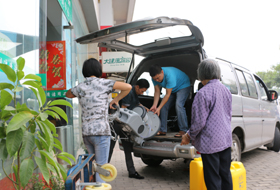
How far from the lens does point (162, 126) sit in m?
5.14

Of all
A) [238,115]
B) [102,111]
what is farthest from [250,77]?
[102,111]

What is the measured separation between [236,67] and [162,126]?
1976 mm

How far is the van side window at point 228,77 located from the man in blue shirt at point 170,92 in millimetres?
726

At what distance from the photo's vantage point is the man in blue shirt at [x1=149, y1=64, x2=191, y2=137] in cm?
492

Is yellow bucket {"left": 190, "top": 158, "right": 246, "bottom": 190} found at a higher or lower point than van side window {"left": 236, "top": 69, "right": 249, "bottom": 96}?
lower

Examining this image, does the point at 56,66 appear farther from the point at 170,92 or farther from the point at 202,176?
the point at 202,176

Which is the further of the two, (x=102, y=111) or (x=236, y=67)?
(x=236, y=67)

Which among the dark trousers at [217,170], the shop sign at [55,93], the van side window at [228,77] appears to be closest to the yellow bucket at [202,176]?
the dark trousers at [217,170]

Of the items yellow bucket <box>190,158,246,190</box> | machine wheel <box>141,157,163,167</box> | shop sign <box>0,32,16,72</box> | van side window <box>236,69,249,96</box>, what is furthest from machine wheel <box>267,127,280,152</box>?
shop sign <box>0,32,16,72</box>

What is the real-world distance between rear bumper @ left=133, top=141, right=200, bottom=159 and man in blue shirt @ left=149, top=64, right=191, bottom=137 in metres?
0.54

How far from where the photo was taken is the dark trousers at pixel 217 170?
2730 millimetres

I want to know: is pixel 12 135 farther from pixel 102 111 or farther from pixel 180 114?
pixel 180 114

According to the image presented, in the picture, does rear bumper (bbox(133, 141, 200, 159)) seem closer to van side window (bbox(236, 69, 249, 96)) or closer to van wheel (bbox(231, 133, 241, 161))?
van wheel (bbox(231, 133, 241, 161))

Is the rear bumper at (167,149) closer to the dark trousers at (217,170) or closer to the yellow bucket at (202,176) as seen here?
the yellow bucket at (202,176)
